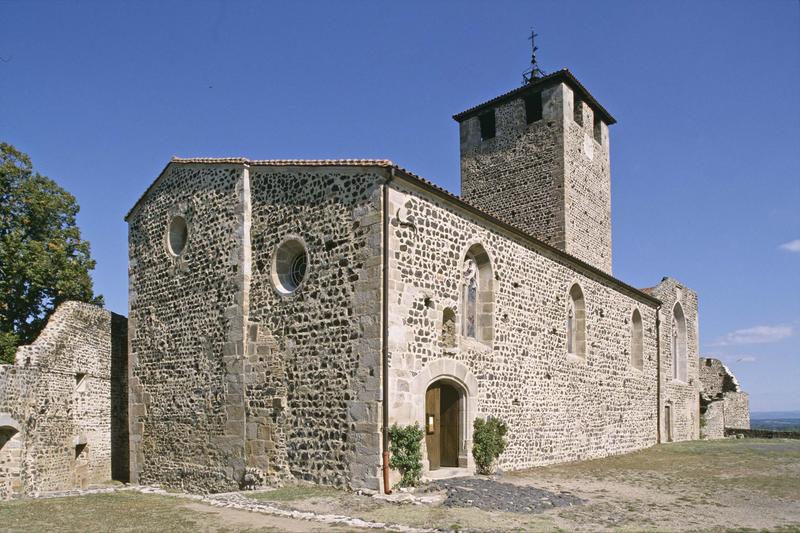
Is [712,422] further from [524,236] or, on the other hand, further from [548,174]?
[524,236]

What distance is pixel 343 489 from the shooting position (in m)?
11.2

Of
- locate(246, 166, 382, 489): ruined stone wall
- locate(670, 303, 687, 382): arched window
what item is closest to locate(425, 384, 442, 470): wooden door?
locate(246, 166, 382, 489): ruined stone wall

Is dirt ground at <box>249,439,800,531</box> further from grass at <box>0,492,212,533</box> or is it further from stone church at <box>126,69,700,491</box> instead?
grass at <box>0,492,212,533</box>

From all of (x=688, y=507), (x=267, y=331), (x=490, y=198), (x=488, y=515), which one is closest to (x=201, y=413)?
(x=267, y=331)

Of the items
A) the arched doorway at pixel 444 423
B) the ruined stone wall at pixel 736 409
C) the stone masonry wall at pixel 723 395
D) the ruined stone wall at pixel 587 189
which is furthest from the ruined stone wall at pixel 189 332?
the ruined stone wall at pixel 736 409

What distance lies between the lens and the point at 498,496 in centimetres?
1044

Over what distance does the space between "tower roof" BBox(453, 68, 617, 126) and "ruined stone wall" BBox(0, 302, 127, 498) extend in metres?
15.8

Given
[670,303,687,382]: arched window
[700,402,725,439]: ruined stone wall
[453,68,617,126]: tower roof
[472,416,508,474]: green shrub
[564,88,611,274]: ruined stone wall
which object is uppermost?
[453,68,617,126]: tower roof

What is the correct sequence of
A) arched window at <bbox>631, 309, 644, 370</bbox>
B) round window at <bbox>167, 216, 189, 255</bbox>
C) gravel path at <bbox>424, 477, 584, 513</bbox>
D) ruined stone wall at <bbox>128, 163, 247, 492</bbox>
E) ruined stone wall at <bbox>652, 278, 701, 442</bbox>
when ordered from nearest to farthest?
1. gravel path at <bbox>424, 477, 584, 513</bbox>
2. ruined stone wall at <bbox>128, 163, 247, 492</bbox>
3. round window at <bbox>167, 216, 189, 255</bbox>
4. arched window at <bbox>631, 309, 644, 370</bbox>
5. ruined stone wall at <bbox>652, 278, 701, 442</bbox>

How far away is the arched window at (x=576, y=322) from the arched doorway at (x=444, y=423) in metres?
5.98

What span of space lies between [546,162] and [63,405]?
17.9 metres

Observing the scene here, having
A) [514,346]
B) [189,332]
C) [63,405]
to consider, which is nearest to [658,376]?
[514,346]

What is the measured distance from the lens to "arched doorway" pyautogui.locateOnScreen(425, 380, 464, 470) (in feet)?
42.8

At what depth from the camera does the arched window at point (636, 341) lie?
22.1m
